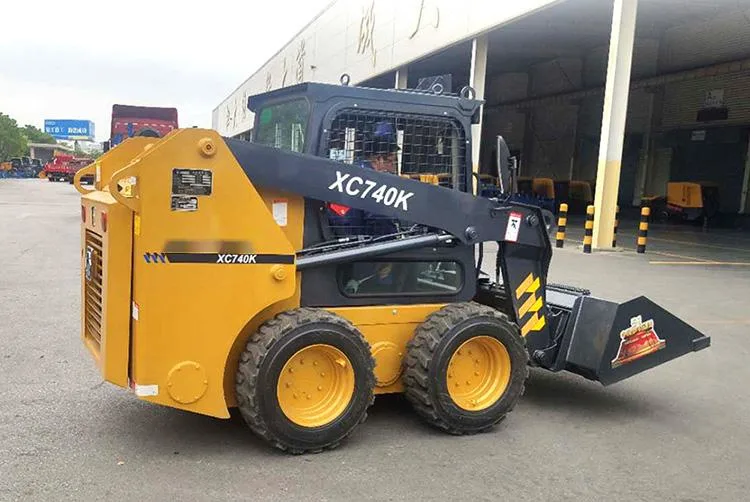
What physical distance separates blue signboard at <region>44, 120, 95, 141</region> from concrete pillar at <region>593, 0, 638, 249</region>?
10800cm

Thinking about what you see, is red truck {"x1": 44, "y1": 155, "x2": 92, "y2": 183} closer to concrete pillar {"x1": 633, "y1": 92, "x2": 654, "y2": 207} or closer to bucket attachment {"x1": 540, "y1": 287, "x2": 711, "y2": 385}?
concrete pillar {"x1": 633, "y1": 92, "x2": 654, "y2": 207}

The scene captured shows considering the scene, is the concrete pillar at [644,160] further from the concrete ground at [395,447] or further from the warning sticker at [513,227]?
the warning sticker at [513,227]

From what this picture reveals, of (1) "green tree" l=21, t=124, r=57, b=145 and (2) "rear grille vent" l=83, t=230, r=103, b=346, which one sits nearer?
(2) "rear grille vent" l=83, t=230, r=103, b=346

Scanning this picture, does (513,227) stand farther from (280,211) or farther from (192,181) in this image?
(192,181)

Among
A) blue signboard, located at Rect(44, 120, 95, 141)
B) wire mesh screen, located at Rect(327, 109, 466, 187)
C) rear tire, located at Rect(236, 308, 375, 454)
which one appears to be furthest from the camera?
blue signboard, located at Rect(44, 120, 95, 141)

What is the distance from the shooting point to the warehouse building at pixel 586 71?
1866cm

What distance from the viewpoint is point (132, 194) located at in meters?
3.46

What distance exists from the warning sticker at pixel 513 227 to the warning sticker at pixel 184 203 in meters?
2.11

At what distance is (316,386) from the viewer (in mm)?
4008

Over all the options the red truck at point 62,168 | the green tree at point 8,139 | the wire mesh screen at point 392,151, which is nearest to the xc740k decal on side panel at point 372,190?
the wire mesh screen at point 392,151

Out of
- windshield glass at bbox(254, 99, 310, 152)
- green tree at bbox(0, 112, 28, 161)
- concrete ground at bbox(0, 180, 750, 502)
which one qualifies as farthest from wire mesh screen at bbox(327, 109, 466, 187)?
green tree at bbox(0, 112, 28, 161)

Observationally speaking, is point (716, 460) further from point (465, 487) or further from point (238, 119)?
point (238, 119)

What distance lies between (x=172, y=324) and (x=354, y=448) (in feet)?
4.36

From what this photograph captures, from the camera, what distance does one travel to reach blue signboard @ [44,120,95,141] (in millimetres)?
109062
